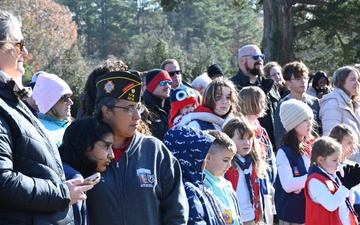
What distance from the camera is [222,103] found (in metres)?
5.87

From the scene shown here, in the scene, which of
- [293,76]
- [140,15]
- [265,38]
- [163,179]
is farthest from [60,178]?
[140,15]

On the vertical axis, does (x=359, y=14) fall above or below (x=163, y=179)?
above

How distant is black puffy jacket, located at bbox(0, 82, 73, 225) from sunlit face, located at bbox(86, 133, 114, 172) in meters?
0.34

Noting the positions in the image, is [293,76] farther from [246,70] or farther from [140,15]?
[140,15]

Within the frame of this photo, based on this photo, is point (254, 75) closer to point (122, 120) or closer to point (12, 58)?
point (122, 120)

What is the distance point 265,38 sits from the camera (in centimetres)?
1964

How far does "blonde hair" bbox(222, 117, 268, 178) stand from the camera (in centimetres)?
538

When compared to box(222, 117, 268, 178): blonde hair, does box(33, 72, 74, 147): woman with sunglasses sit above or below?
above

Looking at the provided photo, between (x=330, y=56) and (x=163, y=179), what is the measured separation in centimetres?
2189

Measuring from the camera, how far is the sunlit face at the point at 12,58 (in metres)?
3.17

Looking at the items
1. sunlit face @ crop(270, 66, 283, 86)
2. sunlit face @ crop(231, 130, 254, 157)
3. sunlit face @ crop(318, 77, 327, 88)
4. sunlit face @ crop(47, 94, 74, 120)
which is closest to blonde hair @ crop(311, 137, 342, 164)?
sunlit face @ crop(231, 130, 254, 157)

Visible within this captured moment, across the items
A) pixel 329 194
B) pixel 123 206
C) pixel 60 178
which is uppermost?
pixel 60 178

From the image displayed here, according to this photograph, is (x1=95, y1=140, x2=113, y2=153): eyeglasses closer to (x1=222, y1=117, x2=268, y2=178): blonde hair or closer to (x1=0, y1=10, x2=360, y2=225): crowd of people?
(x1=0, y1=10, x2=360, y2=225): crowd of people

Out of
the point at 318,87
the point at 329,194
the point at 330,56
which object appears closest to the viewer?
the point at 329,194
